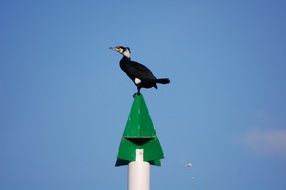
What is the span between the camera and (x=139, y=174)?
404 inches

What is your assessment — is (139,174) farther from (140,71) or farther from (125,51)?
(125,51)

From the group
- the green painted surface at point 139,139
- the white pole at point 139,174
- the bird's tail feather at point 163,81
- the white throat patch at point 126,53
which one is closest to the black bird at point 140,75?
the bird's tail feather at point 163,81

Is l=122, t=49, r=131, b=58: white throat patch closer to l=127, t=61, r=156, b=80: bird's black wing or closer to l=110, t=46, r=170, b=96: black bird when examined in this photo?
l=110, t=46, r=170, b=96: black bird

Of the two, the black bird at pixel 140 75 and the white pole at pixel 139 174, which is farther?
the black bird at pixel 140 75

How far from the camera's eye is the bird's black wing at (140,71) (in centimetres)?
1104

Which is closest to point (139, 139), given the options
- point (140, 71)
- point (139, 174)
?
point (139, 174)

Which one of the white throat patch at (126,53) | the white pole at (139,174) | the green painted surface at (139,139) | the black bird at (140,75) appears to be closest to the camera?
the white pole at (139,174)

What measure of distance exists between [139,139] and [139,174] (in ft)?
2.76

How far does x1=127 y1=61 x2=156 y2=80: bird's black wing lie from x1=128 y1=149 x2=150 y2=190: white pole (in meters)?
1.67

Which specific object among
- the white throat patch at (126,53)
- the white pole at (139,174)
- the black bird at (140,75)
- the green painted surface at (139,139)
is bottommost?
the white pole at (139,174)

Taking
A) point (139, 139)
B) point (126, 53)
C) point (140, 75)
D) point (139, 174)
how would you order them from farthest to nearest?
point (126, 53) → point (140, 75) → point (139, 139) → point (139, 174)

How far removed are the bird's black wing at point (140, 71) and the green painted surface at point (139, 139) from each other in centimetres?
62

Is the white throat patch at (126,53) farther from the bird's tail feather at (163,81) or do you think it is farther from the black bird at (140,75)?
the bird's tail feather at (163,81)

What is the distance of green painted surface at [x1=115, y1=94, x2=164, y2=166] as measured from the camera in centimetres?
1062
